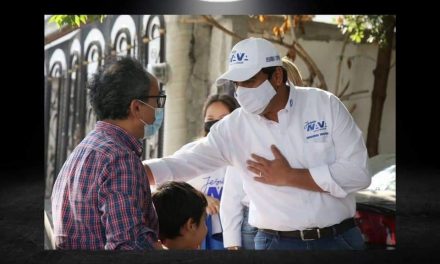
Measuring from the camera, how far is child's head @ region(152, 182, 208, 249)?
324 cm

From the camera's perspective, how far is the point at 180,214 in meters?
3.25

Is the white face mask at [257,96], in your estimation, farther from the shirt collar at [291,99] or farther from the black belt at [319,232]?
the black belt at [319,232]

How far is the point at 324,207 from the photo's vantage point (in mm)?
3500

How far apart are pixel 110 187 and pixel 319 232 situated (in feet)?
3.75

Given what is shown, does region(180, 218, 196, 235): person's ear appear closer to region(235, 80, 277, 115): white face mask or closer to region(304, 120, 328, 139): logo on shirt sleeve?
region(235, 80, 277, 115): white face mask

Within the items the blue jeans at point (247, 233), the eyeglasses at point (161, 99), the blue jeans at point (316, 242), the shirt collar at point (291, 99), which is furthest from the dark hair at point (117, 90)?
the blue jeans at point (316, 242)

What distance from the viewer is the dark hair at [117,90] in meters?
3.16

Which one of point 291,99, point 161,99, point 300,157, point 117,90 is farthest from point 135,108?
point 300,157

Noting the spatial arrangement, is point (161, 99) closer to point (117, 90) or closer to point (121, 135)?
point (117, 90)

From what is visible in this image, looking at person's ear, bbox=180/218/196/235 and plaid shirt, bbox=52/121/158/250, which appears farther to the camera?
person's ear, bbox=180/218/196/235

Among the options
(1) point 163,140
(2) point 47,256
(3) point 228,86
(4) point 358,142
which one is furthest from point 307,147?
(2) point 47,256

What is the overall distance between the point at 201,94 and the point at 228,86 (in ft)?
0.51

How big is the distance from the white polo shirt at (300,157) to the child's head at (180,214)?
120 millimetres

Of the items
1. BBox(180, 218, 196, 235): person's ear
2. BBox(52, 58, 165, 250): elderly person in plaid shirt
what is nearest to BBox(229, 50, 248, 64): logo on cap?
BBox(52, 58, 165, 250): elderly person in plaid shirt
